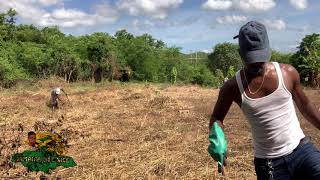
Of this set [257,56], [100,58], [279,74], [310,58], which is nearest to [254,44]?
[257,56]

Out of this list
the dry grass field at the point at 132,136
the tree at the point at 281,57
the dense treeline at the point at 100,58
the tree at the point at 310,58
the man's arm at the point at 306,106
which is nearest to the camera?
the man's arm at the point at 306,106

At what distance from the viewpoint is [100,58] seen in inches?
921

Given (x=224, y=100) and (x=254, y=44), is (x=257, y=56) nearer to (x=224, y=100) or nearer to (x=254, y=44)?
(x=254, y=44)

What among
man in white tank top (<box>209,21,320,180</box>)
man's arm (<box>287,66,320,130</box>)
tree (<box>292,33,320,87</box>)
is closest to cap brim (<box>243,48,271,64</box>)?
man in white tank top (<box>209,21,320,180</box>)

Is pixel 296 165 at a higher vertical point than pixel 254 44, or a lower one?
lower

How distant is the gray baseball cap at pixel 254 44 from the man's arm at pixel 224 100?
0.61 feet

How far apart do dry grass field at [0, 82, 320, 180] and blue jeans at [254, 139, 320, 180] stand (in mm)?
2585

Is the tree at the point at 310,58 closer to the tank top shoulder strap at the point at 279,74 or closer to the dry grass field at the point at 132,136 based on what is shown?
the dry grass field at the point at 132,136

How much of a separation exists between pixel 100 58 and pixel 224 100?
21110 millimetres

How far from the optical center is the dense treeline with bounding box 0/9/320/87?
20.1m

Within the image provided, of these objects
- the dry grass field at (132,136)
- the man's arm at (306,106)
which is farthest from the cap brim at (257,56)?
the dry grass field at (132,136)

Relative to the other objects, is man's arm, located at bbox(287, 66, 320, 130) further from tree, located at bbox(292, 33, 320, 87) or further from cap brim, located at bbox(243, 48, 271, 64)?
tree, located at bbox(292, 33, 320, 87)

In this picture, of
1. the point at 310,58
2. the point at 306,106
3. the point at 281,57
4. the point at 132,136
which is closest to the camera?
the point at 306,106

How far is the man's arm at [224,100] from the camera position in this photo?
8.29 ft
